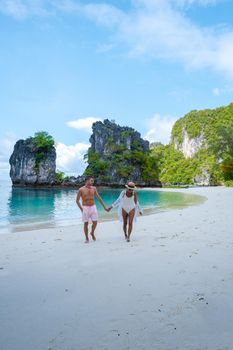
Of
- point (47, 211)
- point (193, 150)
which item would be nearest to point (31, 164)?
point (47, 211)

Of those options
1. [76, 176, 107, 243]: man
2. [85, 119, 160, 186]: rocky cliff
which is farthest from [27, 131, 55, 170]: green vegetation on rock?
[76, 176, 107, 243]: man

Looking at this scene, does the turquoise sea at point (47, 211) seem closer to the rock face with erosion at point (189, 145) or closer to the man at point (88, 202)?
the man at point (88, 202)

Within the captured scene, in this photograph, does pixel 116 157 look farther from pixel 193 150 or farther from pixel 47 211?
pixel 193 150

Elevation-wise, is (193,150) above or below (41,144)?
above

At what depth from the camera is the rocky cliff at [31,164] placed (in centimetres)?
7569

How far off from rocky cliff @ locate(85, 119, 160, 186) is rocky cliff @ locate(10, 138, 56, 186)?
1089cm

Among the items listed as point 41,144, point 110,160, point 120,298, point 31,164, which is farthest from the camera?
point 110,160

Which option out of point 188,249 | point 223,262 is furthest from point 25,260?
point 223,262

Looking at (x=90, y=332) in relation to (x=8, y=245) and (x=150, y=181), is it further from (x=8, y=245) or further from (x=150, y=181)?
(x=150, y=181)

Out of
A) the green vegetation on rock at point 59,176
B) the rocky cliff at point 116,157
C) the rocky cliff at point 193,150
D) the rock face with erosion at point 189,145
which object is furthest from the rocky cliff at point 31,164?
the rock face with erosion at point 189,145

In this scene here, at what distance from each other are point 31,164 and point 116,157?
23.9 metres

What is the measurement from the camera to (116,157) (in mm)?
84312

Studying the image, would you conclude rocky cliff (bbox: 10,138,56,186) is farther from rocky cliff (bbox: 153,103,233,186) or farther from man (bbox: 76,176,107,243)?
man (bbox: 76,176,107,243)

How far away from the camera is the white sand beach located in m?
2.79
